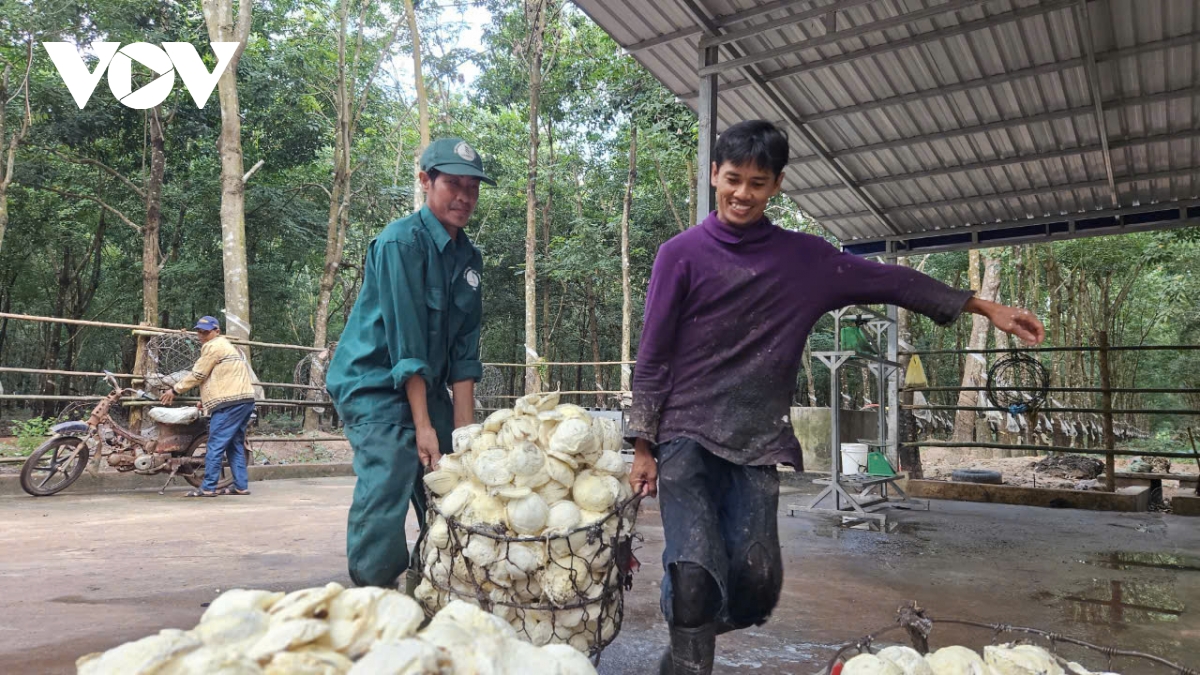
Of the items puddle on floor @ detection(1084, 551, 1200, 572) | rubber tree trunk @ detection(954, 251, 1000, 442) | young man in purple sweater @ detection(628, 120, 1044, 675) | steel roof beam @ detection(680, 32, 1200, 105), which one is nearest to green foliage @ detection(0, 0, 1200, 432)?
rubber tree trunk @ detection(954, 251, 1000, 442)

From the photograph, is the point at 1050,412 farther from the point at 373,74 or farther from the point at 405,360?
the point at 373,74

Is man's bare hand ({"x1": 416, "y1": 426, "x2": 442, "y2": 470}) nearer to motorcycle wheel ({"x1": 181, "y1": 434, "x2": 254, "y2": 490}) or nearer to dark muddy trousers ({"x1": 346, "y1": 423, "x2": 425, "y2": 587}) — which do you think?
dark muddy trousers ({"x1": 346, "y1": 423, "x2": 425, "y2": 587})

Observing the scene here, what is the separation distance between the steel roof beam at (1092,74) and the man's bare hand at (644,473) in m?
3.74

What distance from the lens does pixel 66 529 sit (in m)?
5.04

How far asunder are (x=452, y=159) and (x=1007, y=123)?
16.3 feet

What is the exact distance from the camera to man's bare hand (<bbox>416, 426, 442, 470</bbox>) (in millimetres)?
2359

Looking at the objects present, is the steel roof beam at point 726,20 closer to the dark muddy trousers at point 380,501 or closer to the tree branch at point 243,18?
the dark muddy trousers at point 380,501

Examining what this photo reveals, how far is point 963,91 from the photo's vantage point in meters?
5.26

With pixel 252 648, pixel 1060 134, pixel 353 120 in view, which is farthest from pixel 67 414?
pixel 353 120

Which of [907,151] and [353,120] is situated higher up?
[353,120]

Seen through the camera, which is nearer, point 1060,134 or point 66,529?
point 66,529

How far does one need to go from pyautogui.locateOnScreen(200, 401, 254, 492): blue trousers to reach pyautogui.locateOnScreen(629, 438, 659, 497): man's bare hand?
20.4 feet

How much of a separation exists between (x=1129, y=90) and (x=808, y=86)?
229 cm

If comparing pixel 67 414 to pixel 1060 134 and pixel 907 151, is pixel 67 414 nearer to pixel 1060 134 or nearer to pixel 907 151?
pixel 907 151
